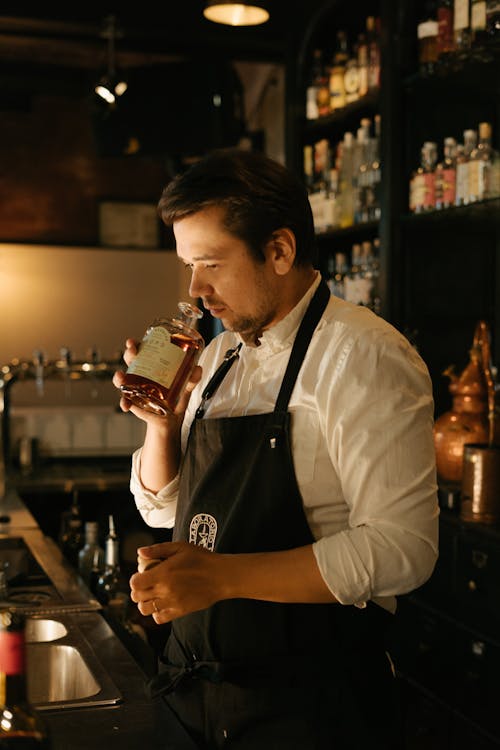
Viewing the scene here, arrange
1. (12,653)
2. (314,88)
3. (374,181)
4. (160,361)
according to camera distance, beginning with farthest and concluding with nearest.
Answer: (314,88) → (374,181) → (160,361) → (12,653)

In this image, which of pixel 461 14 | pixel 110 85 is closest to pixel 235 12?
pixel 461 14

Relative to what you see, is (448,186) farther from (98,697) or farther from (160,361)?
(98,697)

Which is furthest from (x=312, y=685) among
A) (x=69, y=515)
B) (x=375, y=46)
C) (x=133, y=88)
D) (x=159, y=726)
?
(x=133, y=88)

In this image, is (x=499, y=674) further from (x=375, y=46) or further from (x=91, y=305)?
(x=91, y=305)

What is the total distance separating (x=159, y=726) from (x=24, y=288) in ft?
20.1

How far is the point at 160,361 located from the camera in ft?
5.29

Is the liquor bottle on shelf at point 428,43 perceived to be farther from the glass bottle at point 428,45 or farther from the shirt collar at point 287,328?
the shirt collar at point 287,328

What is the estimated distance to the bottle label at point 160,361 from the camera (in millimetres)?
1607

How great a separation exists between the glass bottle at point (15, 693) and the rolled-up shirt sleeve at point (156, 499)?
2.17 ft

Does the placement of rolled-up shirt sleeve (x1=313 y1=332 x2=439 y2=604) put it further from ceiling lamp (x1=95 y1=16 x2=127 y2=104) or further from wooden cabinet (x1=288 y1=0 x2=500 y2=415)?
ceiling lamp (x1=95 y1=16 x2=127 y2=104)

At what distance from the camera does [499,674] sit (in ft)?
8.49

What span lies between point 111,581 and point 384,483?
55.3 inches

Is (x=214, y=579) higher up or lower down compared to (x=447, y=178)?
lower down

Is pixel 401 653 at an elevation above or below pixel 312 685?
below
